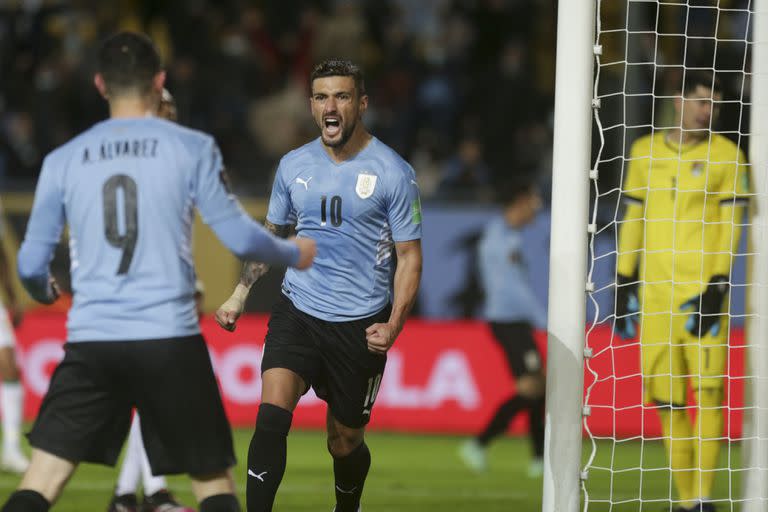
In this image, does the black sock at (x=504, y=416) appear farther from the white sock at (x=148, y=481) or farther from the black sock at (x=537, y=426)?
the white sock at (x=148, y=481)

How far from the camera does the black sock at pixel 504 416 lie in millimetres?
10125

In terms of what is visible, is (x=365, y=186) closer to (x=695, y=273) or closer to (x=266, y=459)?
(x=266, y=459)

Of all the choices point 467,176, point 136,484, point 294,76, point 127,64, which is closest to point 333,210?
point 127,64

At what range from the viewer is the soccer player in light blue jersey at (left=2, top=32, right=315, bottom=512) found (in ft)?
15.3

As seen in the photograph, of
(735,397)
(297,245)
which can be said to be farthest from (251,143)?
(297,245)

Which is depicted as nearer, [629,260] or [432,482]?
[629,260]

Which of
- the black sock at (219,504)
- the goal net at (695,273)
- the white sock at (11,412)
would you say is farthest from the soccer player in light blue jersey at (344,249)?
the white sock at (11,412)

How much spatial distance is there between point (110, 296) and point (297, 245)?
0.69 m

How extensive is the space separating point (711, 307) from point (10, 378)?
4.85m

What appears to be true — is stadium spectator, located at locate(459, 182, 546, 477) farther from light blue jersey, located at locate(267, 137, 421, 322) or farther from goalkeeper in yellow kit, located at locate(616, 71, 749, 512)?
light blue jersey, located at locate(267, 137, 421, 322)

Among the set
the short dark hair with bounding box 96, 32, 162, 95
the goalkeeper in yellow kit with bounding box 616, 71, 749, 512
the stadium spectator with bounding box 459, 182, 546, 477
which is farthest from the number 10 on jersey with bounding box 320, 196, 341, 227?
the stadium spectator with bounding box 459, 182, 546, 477

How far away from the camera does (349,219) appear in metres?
6.18

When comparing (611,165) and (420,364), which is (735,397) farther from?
(611,165)

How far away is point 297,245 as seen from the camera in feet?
16.1
